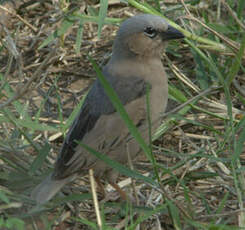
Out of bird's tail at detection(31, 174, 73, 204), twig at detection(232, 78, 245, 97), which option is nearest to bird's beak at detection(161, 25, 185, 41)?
twig at detection(232, 78, 245, 97)

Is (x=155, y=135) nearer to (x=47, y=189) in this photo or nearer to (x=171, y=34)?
(x=171, y=34)

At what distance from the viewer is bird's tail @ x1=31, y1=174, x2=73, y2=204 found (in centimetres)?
365

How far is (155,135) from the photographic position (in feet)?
14.5

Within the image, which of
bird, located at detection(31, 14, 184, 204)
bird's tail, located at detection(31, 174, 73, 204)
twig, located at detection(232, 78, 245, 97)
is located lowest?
twig, located at detection(232, 78, 245, 97)

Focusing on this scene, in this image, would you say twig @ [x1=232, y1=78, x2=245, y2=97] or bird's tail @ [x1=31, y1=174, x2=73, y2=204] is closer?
bird's tail @ [x1=31, y1=174, x2=73, y2=204]

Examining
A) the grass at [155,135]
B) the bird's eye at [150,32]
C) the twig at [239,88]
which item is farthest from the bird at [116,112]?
the twig at [239,88]

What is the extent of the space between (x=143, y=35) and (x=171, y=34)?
0.20 meters

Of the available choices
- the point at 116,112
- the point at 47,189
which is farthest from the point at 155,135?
the point at 47,189

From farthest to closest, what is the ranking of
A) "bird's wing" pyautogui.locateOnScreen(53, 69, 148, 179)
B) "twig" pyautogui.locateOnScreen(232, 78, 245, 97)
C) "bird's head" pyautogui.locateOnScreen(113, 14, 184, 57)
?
"twig" pyautogui.locateOnScreen(232, 78, 245, 97) < "bird's head" pyautogui.locateOnScreen(113, 14, 184, 57) < "bird's wing" pyautogui.locateOnScreen(53, 69, 148, 179)

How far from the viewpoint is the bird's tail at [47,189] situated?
3648mm

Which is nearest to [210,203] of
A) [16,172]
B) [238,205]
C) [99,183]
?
[238,205]

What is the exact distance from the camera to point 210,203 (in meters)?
3.79

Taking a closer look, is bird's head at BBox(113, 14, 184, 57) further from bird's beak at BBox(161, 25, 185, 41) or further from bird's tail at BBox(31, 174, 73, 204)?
bird's tail at BBox(31, 174, 73, 204)

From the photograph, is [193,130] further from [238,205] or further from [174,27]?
[238,205]
